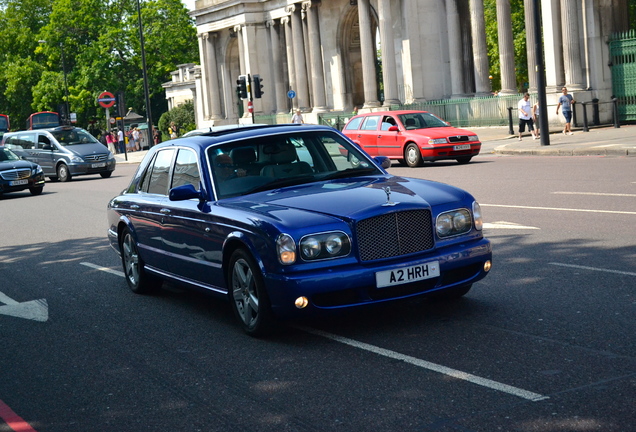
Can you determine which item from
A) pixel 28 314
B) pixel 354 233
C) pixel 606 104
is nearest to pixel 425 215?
pixel 354 233

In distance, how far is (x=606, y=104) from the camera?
115 ft

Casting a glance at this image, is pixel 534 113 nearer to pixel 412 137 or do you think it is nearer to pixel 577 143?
pixel 577 143

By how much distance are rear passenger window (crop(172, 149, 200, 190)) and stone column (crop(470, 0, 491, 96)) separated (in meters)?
36.4

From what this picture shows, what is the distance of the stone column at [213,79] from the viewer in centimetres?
6756

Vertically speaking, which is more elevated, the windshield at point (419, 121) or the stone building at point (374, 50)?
the stone building at point (374, 50)

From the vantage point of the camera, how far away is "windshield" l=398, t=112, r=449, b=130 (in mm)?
26562

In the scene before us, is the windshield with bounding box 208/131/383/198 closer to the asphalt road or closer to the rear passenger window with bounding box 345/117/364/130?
the asphalt road

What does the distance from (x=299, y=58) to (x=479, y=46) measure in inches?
689

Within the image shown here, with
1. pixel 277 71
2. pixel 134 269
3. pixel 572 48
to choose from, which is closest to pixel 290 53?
pixel 277 71

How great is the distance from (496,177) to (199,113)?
56.8m

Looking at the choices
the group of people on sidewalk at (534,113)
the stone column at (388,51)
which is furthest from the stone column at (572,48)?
the stone column at (388,51)

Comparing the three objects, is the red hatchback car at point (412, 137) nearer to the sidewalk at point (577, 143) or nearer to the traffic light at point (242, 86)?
the sidewalk at point (577, 143)

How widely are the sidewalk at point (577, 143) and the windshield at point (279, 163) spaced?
15833mm

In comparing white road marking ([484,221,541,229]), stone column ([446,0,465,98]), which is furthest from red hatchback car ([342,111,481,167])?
stone column ([446,0,465,98])
